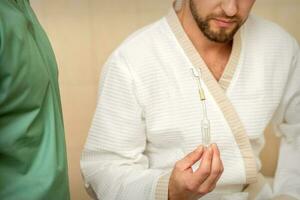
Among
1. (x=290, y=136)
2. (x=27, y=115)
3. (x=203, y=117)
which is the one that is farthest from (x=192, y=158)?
(x=290, y=136)

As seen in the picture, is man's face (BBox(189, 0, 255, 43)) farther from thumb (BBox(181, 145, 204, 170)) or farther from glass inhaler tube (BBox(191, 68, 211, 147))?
thumb (BBox(181, 145, 204, 170))

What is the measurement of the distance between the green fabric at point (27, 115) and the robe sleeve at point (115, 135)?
35 centimetres

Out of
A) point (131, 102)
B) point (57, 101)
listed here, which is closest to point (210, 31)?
point (131, 102)

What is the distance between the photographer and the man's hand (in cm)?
81

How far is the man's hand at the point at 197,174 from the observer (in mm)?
813

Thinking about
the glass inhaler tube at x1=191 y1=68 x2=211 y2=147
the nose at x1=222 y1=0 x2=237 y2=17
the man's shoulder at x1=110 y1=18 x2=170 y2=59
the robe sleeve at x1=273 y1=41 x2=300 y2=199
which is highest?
the nose at x1=222 y1=0 x2=237 y2=17

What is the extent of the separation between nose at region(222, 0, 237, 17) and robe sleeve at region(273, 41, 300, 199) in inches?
12.6

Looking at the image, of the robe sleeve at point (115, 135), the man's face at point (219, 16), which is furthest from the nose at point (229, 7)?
the robe sleeve at point (115, 135)

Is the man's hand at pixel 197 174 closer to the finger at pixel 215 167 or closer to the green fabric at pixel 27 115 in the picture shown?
the finger at pixel 215 167

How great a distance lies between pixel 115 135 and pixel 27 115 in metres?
0.47

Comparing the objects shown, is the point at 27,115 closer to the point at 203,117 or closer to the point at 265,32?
the point at 203,117

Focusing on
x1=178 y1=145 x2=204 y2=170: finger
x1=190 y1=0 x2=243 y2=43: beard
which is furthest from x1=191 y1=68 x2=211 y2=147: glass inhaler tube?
x1=178 y1=145 x2=204 y2=170: finger

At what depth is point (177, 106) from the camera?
3.57ft

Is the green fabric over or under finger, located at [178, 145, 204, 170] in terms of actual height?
over
